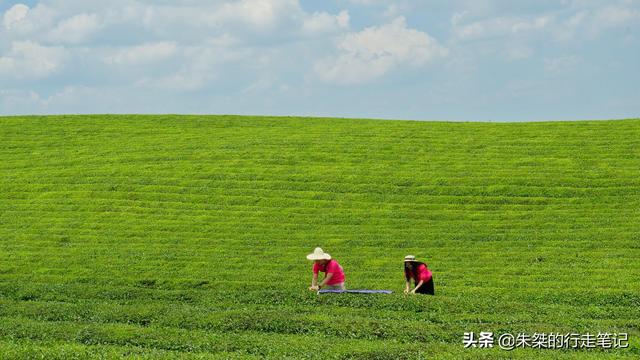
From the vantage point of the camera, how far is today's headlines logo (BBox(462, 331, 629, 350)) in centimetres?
2362

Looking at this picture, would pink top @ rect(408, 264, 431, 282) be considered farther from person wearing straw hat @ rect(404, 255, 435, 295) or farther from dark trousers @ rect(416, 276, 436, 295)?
dark trousers @ rect(416, 276, 436, 295)

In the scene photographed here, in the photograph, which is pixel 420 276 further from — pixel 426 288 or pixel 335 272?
pixel 335 272

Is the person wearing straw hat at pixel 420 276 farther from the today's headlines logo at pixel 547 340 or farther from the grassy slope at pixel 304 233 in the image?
the today's headlines logo at pixel 547 340

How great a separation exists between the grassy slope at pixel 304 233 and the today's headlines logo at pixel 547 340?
0.59 metres

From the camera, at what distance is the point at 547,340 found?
2402 cm

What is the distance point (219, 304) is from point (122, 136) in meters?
43.3

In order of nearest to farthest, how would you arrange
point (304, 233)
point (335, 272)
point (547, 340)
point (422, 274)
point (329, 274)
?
point (547, 340), point (329, 274), point (335, 272), point (422, 274), point (304, 233)

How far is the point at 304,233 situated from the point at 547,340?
77.7 feet

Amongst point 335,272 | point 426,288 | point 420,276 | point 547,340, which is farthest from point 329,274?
point 547,340

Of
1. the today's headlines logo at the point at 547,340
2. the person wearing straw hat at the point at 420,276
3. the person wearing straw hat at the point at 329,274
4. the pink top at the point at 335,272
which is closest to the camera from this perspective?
the today's headlines logo at the point at 547,340

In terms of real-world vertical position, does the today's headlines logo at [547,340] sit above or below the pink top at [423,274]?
below

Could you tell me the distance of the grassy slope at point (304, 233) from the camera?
86.0 feet

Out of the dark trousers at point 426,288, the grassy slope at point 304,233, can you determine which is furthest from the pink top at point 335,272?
the dark trousers at point 426,288

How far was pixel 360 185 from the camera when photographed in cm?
5469
